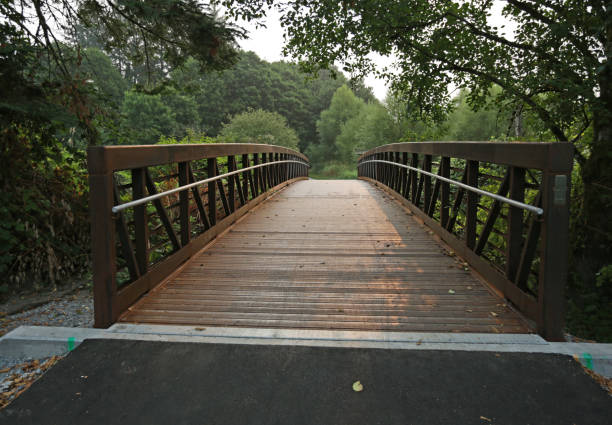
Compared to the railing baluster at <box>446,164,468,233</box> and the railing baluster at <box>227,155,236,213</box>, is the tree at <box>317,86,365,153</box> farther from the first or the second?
the railing baluster at <box>446,164,468,233</box>

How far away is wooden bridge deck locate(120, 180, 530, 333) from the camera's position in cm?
346

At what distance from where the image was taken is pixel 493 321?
11.1ft

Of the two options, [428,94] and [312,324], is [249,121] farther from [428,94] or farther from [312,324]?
[312,324]

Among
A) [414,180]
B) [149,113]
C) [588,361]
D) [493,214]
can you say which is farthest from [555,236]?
[149,113]

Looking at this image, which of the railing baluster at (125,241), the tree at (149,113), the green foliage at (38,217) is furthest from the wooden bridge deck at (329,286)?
the tree at (149,113)

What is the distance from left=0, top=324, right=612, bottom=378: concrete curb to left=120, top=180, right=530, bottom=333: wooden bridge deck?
0.59 ft

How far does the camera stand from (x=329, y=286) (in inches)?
168

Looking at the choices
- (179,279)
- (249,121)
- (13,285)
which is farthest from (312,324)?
(249,121)

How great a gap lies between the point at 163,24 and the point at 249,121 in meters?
45.8

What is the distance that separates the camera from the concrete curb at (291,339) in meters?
2.96

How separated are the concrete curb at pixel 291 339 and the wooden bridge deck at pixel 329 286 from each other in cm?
18

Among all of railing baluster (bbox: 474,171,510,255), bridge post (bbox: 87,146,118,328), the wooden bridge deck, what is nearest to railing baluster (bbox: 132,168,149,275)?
the wooden bridge deck

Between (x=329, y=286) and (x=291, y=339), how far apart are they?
4.04ft

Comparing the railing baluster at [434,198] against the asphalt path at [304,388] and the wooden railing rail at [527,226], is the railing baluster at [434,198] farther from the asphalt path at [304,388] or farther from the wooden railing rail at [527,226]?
the asphalt path at [304,388]
